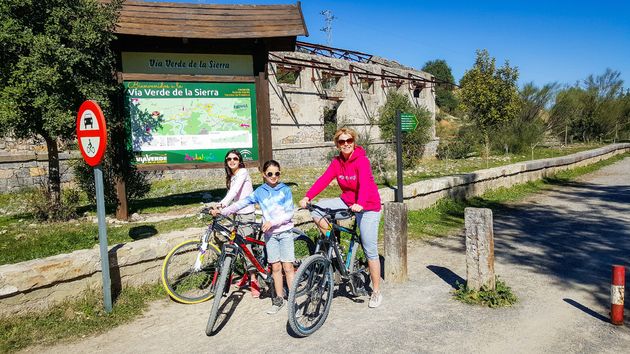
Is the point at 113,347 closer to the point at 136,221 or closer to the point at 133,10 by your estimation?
the point at 136,221

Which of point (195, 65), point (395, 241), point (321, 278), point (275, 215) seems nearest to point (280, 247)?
point (275, 215)

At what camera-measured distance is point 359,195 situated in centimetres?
423

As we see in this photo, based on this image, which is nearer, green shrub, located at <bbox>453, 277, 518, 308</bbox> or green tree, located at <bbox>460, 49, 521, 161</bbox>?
green shrub, located at <bbox>453, 277, 518, 308</bbox>

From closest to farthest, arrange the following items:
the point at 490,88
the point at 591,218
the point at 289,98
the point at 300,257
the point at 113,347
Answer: the point at 113,347 < the point at 300,257 < the point at 591,218 < the point at 289,98 < the point at 490,88

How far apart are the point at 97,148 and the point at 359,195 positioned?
2.51 metres

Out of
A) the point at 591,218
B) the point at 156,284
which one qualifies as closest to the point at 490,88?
the point at 591,218

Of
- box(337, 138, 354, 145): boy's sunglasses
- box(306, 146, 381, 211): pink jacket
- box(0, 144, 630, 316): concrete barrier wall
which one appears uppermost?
box(337, 138, 354, 145): boy's sunglasses

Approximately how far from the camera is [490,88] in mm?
24219

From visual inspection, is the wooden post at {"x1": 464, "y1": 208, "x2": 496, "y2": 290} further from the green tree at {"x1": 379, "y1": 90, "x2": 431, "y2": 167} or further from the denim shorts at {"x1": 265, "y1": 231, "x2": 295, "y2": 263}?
the green tree at {"x1": 379, "y1": 90, "x2": 431, "y2": 167}

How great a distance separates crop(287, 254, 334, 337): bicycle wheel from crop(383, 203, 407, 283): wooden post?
1.15 metres

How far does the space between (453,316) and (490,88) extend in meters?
22.8

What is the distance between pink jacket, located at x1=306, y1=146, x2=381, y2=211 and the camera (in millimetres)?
4195

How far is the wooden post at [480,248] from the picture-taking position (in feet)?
14.2

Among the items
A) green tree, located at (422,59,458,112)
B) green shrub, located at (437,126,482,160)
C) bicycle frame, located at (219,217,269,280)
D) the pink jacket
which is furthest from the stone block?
green tree, located at (422,59,458,112)
